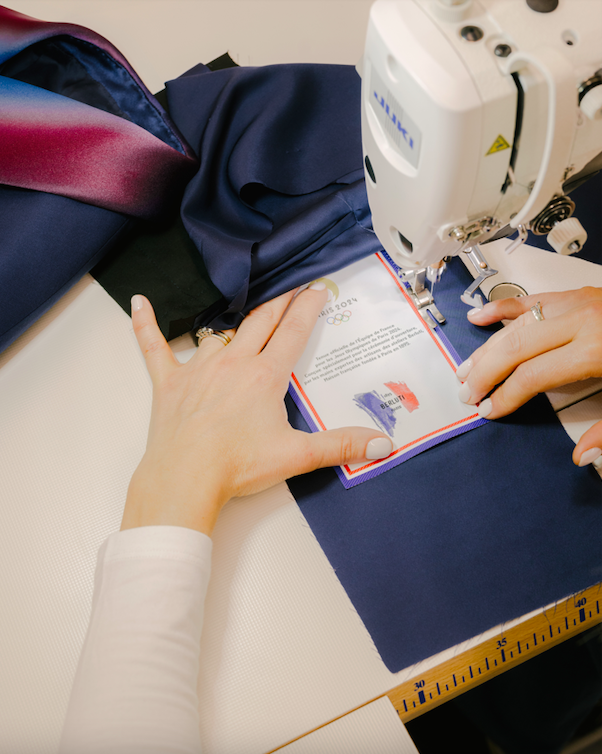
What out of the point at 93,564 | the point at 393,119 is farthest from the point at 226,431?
the point at 393,119

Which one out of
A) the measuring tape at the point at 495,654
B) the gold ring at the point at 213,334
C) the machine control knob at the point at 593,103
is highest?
the machine control knob at the point at 593,103

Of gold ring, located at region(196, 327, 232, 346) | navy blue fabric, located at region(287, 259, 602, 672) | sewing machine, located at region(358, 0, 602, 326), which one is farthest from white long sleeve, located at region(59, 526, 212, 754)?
sewing machine, located at region(358, 0, 602, 326)

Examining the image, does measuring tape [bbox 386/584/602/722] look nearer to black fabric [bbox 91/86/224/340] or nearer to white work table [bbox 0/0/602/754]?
white work table [bbox 0/0/602/754]

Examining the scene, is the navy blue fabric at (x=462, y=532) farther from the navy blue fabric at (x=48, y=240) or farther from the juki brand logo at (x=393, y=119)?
the navy blue fabric at (x=48, y=240)

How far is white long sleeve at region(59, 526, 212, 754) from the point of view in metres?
0.74

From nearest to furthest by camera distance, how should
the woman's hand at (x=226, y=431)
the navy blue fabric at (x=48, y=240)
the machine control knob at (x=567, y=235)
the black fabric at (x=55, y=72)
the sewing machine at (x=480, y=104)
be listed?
1. the sewing machine at (x=480, y=104)
2. the machine control knob at (x=567, y=235)
3. the woman's hand at (x=226, y=431)
4. the navy blue fabric at (x=48, y=240)
5. the black fabric at (x=55, y=72)

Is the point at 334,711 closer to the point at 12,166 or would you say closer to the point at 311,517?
the point at 311,517

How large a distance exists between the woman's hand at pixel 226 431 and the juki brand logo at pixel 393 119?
0.42 metres

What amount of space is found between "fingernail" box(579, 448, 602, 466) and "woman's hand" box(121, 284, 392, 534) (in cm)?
33

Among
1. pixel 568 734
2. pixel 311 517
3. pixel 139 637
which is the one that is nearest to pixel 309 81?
pixel 311 517

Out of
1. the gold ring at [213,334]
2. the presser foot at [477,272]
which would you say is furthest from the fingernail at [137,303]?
the presser foot at [477,272]

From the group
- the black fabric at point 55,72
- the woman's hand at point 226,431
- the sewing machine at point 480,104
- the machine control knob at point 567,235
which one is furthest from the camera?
the black fabric at point 55,72

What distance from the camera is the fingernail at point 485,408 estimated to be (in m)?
0.98

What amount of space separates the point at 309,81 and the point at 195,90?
26cm
